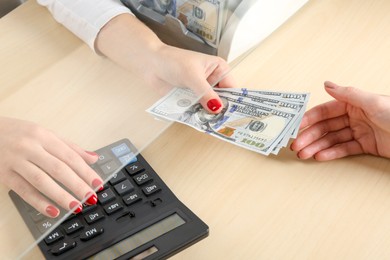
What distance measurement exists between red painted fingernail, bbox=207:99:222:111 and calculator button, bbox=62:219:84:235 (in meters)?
0.30

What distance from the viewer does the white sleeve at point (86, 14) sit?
1.00m

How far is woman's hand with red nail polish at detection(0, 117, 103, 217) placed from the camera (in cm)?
73

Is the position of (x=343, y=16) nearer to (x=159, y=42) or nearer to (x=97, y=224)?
(x=159, y=42)

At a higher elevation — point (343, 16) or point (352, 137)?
point (343, 16)

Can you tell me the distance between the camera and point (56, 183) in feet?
2.42

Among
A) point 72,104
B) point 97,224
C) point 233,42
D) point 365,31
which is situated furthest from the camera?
point 365,31

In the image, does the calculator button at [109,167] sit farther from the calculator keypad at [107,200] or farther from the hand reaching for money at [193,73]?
the hand reaching for money at [193,73]

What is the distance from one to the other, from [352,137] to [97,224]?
1.49 ft

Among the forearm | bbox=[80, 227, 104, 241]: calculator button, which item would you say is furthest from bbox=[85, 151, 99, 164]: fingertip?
the forearm

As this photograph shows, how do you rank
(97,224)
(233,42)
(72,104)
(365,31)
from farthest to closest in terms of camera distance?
(365,31) → (233,42) → (72,104) → (97,224)

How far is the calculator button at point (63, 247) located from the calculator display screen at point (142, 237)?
33 mm

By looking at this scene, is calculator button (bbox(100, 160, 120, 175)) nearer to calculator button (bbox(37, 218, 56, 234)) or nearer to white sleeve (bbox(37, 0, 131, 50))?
calculator button (bbox(37, 218, 56, 234))

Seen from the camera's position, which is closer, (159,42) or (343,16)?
(159,42)

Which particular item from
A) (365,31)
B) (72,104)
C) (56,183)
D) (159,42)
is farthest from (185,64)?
(365,31)
